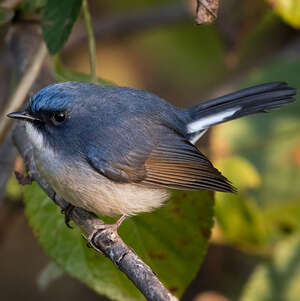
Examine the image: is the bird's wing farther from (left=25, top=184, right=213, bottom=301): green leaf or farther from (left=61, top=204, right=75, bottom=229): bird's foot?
(left=61, top=204, right=75, bottom=229): bird's foot

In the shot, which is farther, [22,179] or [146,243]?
[146,243]

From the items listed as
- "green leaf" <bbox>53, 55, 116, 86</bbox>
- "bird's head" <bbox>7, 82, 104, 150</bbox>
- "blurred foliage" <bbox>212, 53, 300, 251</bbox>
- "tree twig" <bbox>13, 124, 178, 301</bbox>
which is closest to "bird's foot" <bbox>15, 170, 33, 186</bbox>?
"tree twig" <bbox>13, 124, 178, 301</bbox>

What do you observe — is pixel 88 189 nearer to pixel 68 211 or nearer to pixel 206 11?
pixel 68 211

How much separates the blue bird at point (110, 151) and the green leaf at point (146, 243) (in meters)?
0.13

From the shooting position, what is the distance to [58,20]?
316cm

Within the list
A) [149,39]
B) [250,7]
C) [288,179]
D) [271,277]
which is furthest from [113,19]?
[271,277]

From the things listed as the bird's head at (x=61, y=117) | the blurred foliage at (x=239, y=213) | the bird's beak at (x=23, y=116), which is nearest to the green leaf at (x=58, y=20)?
the bird's head at (x=61, y=117)

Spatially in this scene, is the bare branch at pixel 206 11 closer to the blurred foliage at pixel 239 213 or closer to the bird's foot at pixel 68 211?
the bird's foot at pixel 68 211

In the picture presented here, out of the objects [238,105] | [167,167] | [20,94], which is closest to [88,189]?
[167,167]

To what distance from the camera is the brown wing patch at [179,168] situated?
304 cm

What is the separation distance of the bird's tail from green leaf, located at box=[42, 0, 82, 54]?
0.84 m

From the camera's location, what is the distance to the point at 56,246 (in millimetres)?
3178

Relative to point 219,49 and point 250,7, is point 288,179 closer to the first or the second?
point 250,7

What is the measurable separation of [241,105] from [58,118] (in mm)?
1073
